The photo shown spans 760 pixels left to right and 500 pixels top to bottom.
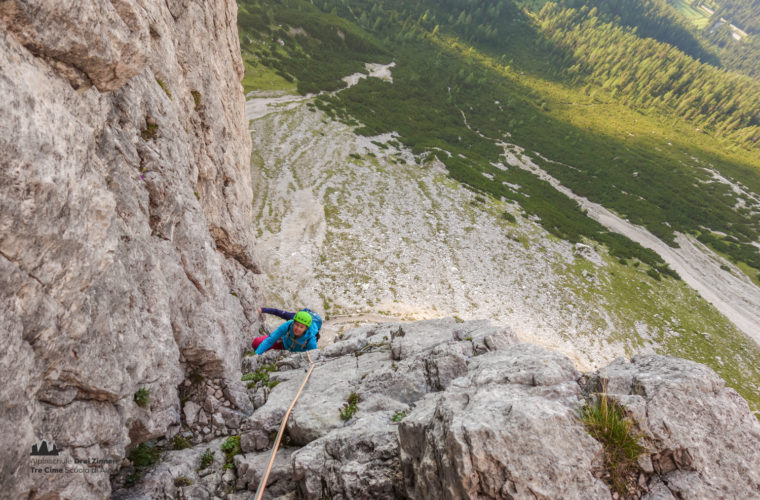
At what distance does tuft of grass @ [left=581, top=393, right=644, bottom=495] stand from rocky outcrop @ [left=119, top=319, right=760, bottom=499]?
128 millimetres

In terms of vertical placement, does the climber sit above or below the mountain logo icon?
below

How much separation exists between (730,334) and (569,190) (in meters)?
43.5

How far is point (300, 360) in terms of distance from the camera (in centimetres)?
1351

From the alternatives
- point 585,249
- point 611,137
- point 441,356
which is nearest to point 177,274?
point 441,356

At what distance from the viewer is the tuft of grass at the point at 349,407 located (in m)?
9.37

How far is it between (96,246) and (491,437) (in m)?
8.06

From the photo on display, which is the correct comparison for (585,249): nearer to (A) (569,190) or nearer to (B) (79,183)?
(A) (569,190)

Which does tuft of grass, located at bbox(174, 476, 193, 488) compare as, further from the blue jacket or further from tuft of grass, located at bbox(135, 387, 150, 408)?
the blue jacket

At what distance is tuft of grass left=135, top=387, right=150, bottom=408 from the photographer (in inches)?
299

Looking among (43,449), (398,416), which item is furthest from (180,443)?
(398,416)

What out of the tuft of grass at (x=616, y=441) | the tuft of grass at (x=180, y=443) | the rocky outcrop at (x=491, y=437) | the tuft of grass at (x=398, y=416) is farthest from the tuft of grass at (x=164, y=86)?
the tuft of grass at (x=616, y=441)

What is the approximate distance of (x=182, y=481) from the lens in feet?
24.8

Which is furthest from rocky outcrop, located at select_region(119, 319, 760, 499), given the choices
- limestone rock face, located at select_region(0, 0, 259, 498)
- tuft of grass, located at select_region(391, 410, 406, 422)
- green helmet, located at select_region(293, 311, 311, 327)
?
green helmet, located at select_region(293, 311, 311, 327)
